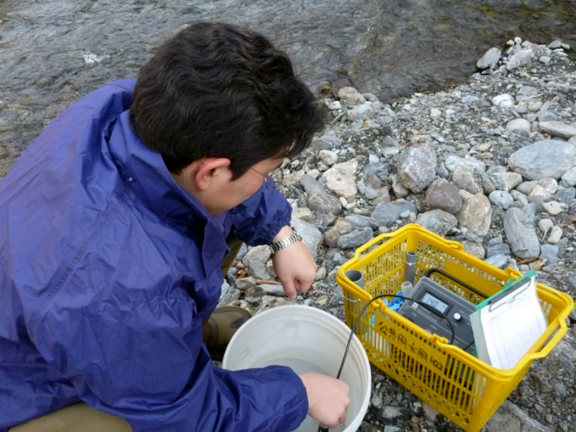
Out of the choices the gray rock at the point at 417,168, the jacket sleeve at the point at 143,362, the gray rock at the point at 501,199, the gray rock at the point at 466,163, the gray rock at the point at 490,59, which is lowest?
the gray rock at the point at 490,59

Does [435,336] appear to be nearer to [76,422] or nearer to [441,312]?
[441,312]

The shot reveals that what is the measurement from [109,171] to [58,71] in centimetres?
426

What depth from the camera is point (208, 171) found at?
1.23 m

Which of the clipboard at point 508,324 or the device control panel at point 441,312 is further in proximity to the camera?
the device control panel at point 441,312

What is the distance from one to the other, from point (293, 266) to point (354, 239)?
2.23 feet

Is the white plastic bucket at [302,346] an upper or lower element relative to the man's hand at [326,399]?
lower

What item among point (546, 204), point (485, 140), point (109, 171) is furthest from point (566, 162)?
point (109, 171)

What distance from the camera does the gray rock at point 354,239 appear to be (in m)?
2.48

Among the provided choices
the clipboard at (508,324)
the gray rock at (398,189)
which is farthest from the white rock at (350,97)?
the clipboard at (508,324)

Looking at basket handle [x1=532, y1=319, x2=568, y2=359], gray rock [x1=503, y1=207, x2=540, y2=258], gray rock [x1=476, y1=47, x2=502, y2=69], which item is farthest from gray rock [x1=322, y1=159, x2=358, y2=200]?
gray rock [x1=476, y1=47, x2=502, y2=69]

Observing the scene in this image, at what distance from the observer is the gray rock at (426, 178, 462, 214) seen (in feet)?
8.35

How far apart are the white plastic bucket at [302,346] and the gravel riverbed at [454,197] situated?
0.20 m

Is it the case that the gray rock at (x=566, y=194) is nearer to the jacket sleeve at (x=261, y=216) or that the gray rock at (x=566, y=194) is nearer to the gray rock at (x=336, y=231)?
the gray rock at (x=336, y=231)

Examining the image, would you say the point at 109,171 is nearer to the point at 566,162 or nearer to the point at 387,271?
the point at 387,271
